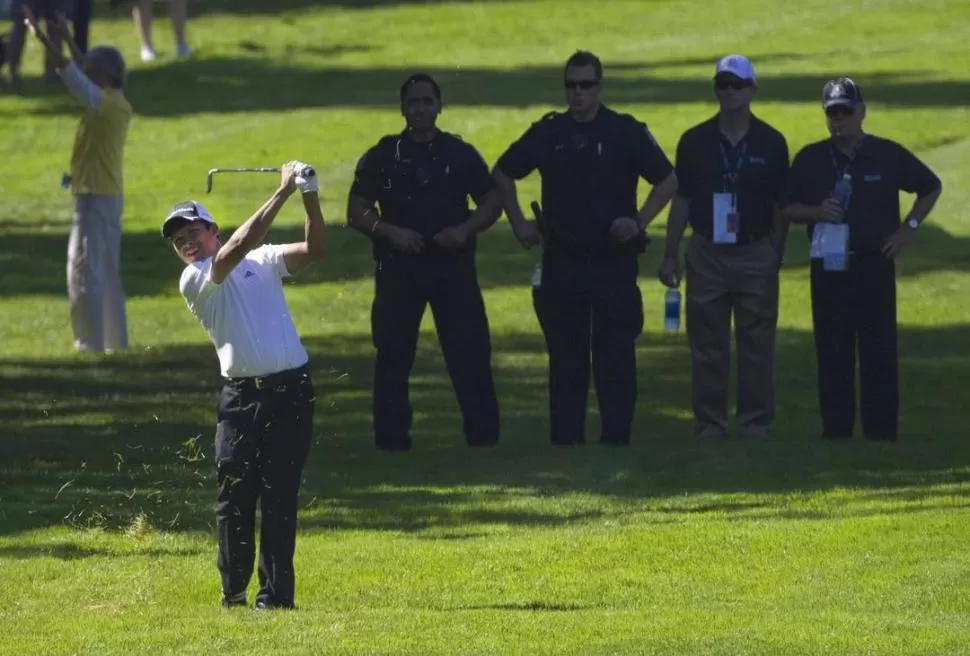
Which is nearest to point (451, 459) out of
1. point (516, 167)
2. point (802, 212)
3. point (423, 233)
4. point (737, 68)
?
point (423, 233)

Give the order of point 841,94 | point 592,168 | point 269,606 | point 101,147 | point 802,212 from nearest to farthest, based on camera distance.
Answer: point 269,606, point 841,94, point 592,168, point 802,212, point 101,147

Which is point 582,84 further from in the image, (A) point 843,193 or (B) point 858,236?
(B) point 858,236

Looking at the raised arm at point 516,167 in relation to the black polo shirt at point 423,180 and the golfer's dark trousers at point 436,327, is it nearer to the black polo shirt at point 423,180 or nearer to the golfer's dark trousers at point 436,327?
the black polo shirt at point 423,180

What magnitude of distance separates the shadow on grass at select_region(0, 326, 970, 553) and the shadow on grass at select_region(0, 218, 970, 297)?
15.4 ft

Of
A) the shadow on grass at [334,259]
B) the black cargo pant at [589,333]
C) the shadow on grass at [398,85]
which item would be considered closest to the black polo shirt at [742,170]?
the black cargo pant at [589,333]

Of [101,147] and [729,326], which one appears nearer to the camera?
[729,326]

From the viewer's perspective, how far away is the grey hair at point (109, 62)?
1770 centimetres

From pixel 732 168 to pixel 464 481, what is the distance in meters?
2.32

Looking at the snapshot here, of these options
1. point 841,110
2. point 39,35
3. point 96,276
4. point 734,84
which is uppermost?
point 39,35

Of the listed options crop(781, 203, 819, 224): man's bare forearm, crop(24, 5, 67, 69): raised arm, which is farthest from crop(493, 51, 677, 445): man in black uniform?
crop(24, 5, 67, 69): raised arm

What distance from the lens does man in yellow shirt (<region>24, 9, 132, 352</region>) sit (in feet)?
58.1

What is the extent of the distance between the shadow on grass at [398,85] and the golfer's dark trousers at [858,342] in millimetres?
16411

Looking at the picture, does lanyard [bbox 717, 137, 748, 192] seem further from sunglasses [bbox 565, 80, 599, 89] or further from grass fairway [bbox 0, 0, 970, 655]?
grass fairway [bbox 0, 0, 970, 655]

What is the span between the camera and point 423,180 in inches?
557
